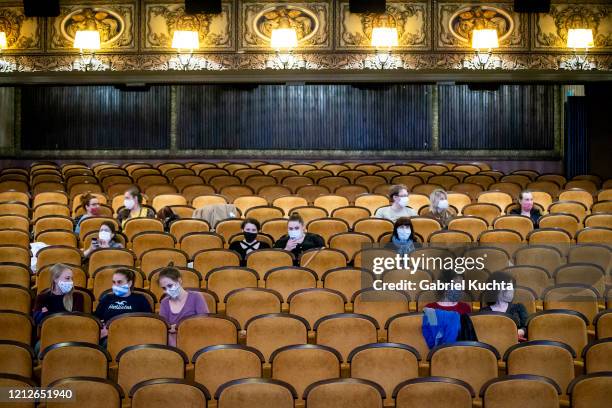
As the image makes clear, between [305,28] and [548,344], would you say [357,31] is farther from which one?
[548,344]

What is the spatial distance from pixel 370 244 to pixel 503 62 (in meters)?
6.83

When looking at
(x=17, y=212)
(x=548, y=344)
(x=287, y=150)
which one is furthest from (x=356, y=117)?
(x=548, y=344)

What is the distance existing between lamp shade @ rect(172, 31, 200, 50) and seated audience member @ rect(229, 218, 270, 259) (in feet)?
22.2

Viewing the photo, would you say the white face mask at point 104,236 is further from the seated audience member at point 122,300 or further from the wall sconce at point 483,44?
the wall sconce at point 483,44

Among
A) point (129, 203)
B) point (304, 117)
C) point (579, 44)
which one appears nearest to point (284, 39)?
point (304, 117)

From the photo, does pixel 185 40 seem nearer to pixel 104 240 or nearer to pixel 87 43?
pixel 87 43

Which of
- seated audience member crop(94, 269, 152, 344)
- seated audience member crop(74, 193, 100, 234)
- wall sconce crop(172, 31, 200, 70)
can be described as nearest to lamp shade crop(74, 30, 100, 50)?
wall sconce crop(172, 31, 200, 70)

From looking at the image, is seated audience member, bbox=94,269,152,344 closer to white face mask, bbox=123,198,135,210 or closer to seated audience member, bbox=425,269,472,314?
seated audience member, bbox=425,269,472,314

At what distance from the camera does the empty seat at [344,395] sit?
222 inches

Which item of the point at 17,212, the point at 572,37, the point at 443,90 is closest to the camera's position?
the point at 17,212

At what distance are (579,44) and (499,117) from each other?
2.91m

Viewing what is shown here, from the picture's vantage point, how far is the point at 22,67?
15.4m

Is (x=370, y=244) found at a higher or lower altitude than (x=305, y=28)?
lower

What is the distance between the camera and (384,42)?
49.1ft
